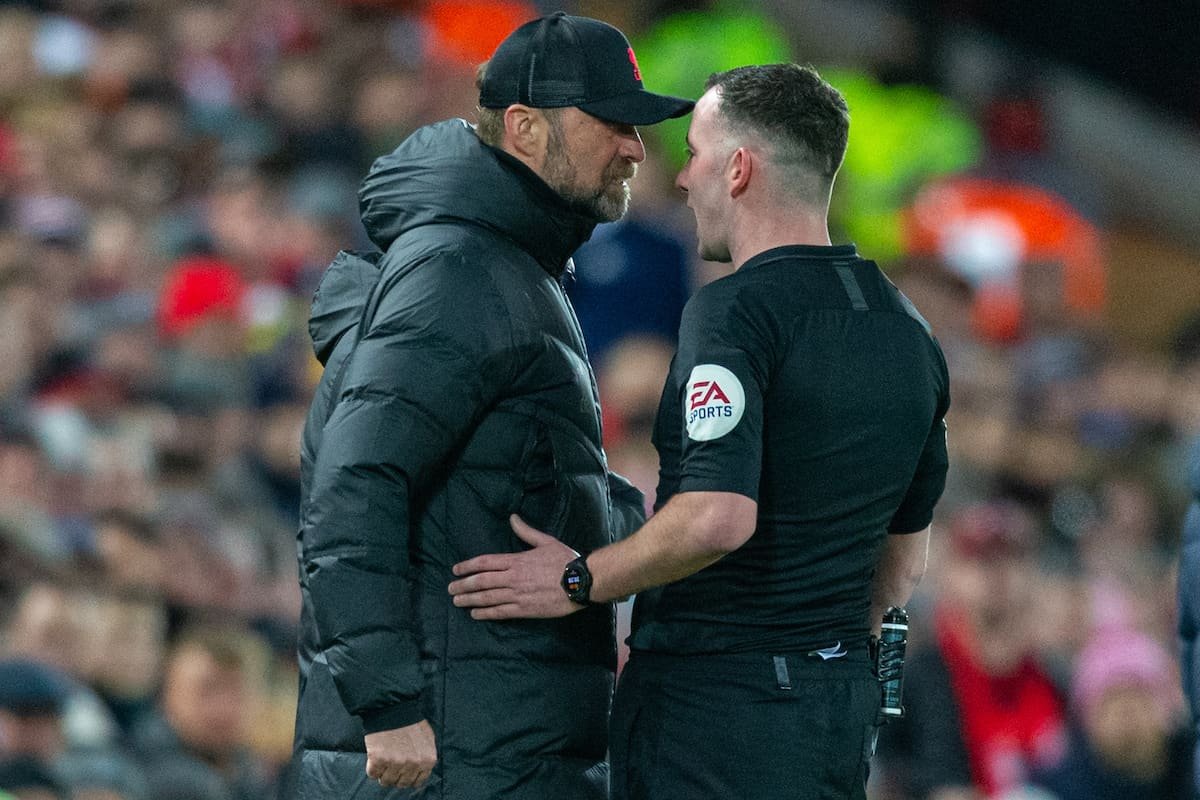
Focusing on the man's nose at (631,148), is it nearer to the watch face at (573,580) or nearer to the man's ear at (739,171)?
the man's ear at (739,171)

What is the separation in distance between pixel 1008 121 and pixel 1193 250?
4.58 feet

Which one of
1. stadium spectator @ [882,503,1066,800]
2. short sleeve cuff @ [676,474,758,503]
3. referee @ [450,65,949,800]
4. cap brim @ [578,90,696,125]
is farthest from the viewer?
stadium spectator @ [882,503,1066,800]

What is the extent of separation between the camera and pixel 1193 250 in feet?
37.2

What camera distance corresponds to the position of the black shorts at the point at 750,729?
2926 millimetres

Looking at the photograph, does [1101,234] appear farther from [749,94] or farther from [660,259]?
[749,94]

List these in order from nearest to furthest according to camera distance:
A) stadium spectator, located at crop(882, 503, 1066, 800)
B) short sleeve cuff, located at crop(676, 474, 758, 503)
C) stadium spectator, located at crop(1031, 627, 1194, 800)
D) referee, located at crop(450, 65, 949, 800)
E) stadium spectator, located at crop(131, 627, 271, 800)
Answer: short sleeve cuff, located at crop(676, 474, 758, 503)
referee, located at crop(450, 65, 949, 800)
stadium spectator, located at crop(131, 627, 271, 800)
stadium spectator, located at crop(882, 503, 1066, 800)
stadium spectator, located at crop(1031, 627, 1194, 800)

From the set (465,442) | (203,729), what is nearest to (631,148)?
(465,442)

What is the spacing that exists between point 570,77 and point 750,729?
42.3 inches

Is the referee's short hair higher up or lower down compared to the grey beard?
higher up

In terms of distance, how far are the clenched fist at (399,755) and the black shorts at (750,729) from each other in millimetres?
341

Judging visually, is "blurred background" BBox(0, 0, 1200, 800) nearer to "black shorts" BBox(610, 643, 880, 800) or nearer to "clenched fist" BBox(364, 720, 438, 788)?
Answer: "black shorts" BBox(610, 643, 880, 800)

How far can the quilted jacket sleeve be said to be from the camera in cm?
284

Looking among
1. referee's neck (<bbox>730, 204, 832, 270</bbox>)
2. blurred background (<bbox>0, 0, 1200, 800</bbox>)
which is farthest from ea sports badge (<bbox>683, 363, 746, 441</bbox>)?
blurred background (<bbox>0, 0, 1200, 800</bbox>)

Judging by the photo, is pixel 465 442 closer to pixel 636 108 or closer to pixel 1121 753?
pixel 636 108
